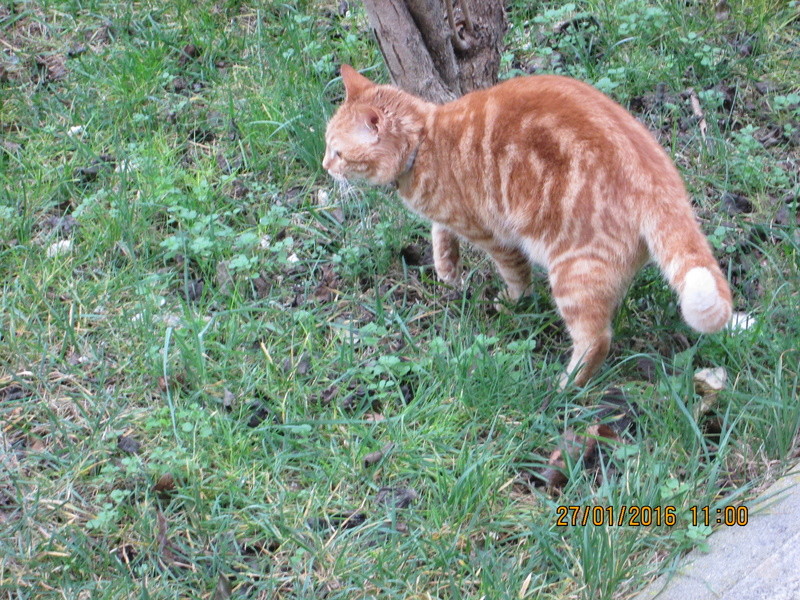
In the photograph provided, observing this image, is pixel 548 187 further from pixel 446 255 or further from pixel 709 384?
pixel 709 384

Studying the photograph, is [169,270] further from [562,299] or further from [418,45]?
[562,299]

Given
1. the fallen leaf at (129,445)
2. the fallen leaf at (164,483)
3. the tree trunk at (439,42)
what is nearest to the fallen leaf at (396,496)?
the fallen leaf at (164,483)

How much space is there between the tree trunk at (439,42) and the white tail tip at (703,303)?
1797mm

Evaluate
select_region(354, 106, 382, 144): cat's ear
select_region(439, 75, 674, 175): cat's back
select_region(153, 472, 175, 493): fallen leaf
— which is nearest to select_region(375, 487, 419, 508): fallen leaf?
select_region(153, 472, 175, 493): fallen leaf

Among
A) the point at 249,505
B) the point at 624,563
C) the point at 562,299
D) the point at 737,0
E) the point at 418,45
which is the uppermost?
the point at 418,45

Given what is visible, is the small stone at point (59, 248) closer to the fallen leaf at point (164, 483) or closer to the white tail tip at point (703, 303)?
the fallen leaf at point (164, 483)

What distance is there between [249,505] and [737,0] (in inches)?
153

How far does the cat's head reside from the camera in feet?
12.2

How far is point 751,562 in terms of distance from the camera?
103 inches

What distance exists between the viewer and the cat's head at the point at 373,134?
12.2ft

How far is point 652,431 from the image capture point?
3.13 meters

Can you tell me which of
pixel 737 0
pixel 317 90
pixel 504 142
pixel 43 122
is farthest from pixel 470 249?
pixel 43 122

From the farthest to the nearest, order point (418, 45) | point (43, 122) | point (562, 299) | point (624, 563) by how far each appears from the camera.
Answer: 1. point (43, 122)
2. point (418, 45)
3. point (562, 299)
4. point (624, 563)
